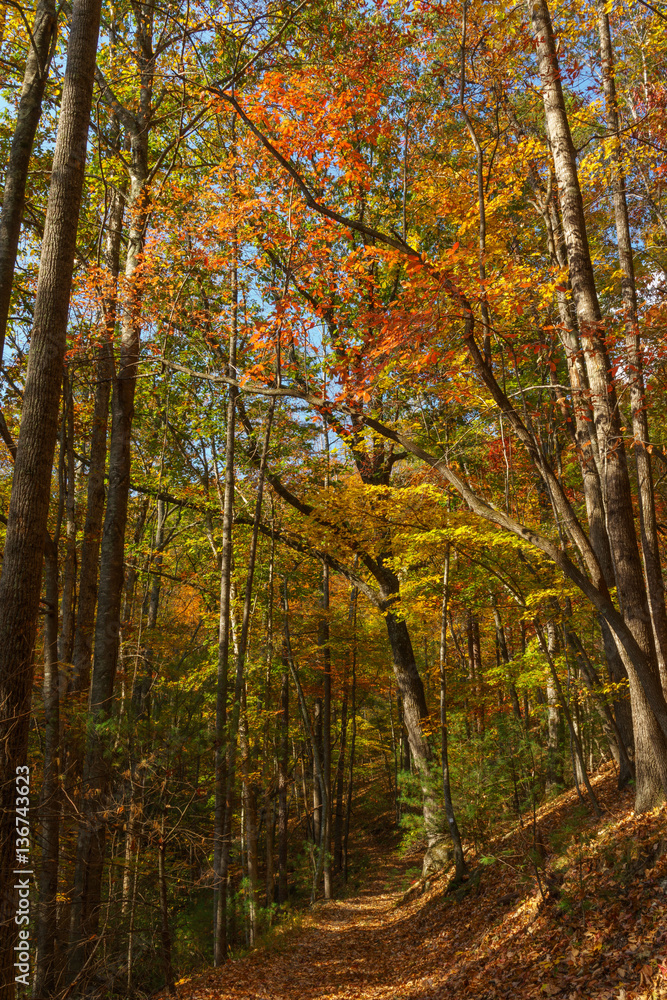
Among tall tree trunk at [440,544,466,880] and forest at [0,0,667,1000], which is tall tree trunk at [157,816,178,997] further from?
tall tree trunk at [440,544,466,880]

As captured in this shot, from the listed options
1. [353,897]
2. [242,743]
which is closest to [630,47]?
[242,743]

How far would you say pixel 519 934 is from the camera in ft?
20.9

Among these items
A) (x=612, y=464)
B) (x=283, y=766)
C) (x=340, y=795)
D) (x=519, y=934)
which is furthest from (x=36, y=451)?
(x=340, y=795)

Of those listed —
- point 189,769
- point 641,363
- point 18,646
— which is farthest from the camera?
point 641,363

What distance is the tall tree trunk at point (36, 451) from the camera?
348 cm

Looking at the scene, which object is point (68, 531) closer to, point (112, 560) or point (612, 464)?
point (112, 560)

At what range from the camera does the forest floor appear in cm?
482

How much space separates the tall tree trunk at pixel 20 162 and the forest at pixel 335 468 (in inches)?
1.5

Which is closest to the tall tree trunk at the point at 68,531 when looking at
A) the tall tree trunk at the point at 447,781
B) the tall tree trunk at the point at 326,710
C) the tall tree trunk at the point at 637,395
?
the tall tree trunk at the point at 447,781

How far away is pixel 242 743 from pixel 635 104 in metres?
12.3

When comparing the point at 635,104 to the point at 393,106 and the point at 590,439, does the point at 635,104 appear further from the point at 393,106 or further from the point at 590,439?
the point at 590,439

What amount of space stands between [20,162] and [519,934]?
925 centimetres

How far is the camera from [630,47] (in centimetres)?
1010

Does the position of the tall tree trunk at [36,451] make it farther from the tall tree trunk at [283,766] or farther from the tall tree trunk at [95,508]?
the tall tree trunk at [283,766]
